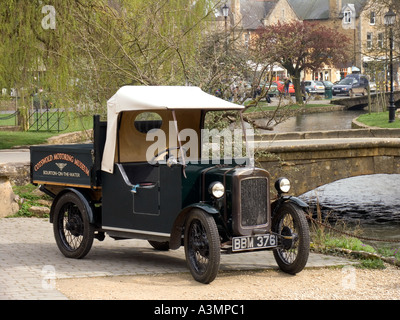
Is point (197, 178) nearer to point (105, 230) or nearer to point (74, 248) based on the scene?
point (105, 230)

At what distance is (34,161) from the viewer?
38.5ft

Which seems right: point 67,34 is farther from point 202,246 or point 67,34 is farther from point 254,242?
point 254,242

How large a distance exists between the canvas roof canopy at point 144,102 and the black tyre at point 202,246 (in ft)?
5.02

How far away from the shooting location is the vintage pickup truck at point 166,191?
9648mm

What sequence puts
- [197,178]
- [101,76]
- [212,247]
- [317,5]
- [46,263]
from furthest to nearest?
1. [317,5]
2. [101,76]
3. [46,263]
4. [197,178]
5. [212,247]

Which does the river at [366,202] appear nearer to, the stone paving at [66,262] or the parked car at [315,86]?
the stone paving at [66,262]

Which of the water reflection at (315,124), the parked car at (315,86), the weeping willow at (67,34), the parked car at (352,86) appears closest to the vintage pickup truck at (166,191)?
the weeping willow at (67,34)

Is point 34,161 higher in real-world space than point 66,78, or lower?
lower

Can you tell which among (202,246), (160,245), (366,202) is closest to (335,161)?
(366,202)

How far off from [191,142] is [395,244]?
7.24 m

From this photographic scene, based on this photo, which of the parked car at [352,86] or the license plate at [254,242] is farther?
the parked car at [352,86]

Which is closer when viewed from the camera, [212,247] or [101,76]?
[212,247]

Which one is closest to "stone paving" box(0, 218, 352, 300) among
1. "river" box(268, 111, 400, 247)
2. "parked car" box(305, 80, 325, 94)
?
"river" box(268, 111, 400, 247)
